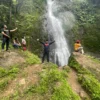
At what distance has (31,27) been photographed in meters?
20.8

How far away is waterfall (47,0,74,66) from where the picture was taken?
20250mm

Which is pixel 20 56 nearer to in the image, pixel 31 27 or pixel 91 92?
pixel 91 92

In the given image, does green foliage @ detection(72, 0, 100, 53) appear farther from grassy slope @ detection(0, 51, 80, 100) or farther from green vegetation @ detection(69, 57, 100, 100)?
grassy slope @ detection(0, 51, 80, 100)

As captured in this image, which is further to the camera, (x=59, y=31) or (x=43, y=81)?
(x=59, y=31)

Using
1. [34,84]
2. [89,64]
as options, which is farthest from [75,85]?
[89,64]

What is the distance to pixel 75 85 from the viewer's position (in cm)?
758

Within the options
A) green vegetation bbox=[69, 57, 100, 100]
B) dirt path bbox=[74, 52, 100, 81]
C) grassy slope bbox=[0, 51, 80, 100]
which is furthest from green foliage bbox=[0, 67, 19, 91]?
dirt path bbox=[74, 52, 100, 81]

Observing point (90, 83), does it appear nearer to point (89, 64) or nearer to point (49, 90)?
point (49, 90)

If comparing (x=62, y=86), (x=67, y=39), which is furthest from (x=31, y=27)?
(x=62, y=86)

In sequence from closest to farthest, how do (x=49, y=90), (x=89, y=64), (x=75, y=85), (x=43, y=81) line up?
1. (x=49, y=90)
2. (x=43, y=81)
3. (x=75, y=85)
4. (x=89, y=64)

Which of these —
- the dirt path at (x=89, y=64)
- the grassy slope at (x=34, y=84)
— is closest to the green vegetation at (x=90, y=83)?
the dirt path at (x=89, y=64)

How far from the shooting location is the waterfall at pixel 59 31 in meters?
20.2

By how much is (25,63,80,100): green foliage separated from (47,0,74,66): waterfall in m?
12.1

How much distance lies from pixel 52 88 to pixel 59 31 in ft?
53.5
